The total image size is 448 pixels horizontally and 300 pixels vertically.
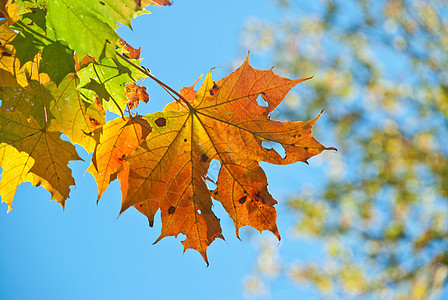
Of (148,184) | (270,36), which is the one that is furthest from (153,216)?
(270,36)

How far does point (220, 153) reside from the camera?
849 mm

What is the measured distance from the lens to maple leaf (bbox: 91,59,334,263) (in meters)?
0.80

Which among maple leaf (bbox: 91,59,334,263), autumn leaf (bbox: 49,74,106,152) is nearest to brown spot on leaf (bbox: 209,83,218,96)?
maple leaf (bbox: 91,59,334,263)

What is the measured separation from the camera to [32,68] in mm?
755

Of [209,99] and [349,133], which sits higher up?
[349,133]

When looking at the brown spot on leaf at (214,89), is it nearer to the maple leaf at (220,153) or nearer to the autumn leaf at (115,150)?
the maple leaf at (220,153)

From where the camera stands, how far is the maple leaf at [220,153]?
80 centimetres

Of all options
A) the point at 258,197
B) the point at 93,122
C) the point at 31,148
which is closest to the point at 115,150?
the point at 93,122

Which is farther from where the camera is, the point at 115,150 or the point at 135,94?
the point at 135,94

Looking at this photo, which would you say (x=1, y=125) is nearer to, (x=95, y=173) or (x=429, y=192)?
(x=95, y=173)

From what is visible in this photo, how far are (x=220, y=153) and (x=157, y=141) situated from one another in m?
0.14

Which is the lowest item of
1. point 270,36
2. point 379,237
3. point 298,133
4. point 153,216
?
point 153,216

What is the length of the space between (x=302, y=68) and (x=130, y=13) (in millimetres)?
5805

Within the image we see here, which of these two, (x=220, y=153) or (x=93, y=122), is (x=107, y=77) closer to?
(x=93, y=122)
